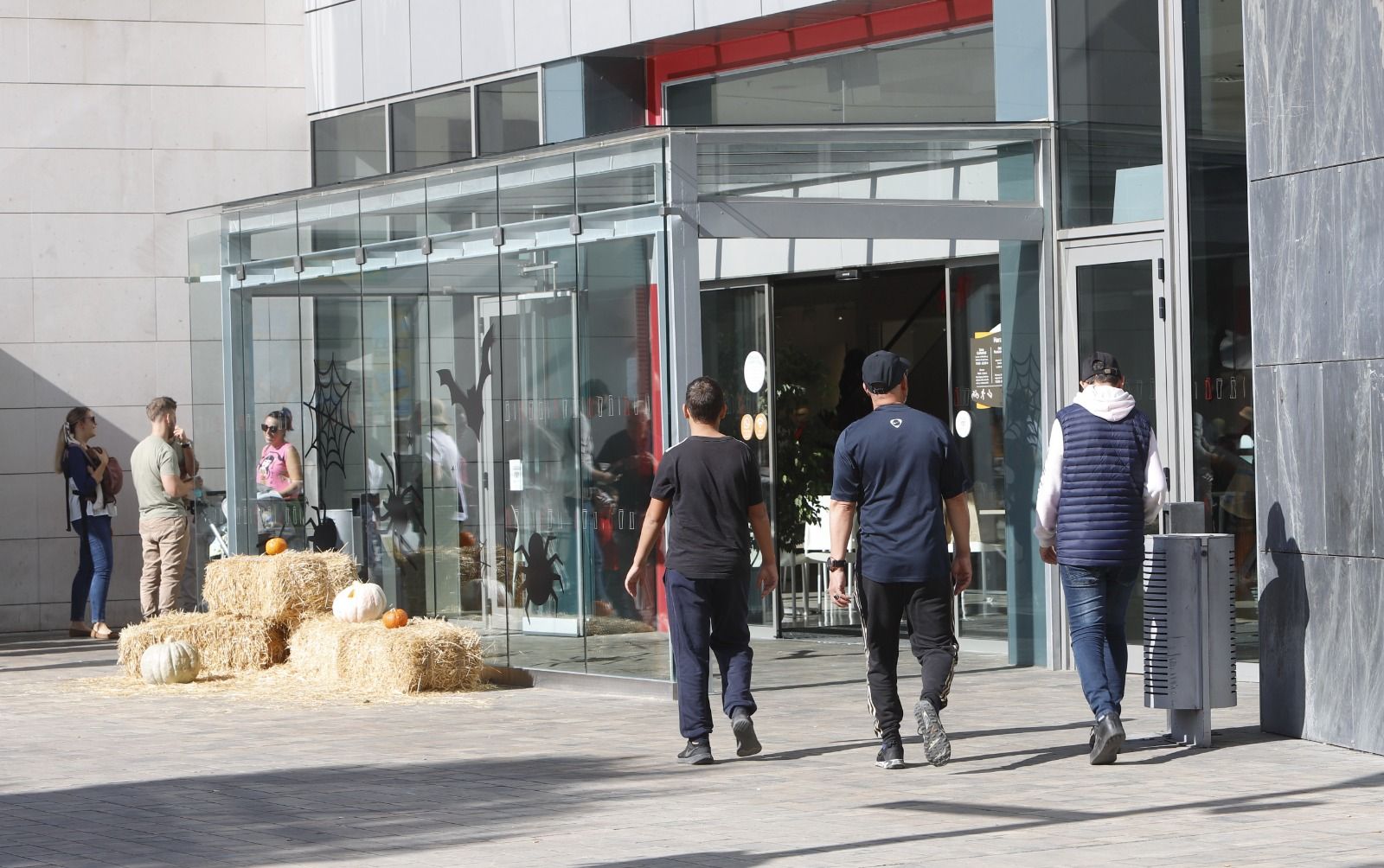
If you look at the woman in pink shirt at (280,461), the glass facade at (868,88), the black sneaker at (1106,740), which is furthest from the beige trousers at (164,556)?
the black sneaker at (1106,740)

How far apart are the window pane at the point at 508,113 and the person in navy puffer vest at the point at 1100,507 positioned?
8410mm

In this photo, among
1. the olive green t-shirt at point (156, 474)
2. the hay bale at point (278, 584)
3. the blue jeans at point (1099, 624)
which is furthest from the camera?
the olive green t-shirt at point (156, 474)

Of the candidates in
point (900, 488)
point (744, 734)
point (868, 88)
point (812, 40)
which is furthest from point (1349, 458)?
point (812, 40)

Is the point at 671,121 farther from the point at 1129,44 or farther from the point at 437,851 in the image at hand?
the point at 437,851

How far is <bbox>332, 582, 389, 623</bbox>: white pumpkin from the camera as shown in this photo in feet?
42.0

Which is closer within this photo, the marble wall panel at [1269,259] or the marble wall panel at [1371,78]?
the marble wall panel at [1371,78]

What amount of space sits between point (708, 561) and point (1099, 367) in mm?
2029

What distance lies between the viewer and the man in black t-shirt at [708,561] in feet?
29.1

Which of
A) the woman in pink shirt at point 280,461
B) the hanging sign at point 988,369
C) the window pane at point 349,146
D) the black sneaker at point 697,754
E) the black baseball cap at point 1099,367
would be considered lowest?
the black sneaker at point 697,754

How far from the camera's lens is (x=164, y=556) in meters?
15.4

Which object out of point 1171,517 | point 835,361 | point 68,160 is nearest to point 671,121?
point 835,361

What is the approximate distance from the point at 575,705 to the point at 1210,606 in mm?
3839

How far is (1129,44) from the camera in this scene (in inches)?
478

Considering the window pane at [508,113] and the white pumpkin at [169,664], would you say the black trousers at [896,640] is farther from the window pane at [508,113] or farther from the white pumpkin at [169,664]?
the window pane at [508,113]
